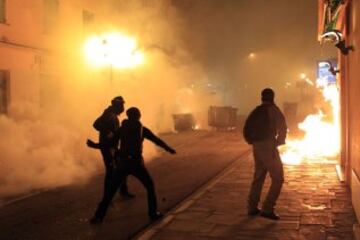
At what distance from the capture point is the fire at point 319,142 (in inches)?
485

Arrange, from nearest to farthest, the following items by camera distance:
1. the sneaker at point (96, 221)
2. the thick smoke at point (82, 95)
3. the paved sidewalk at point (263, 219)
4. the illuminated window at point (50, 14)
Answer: the paved sidewalk at point (263, 219) → the sneaker at point (96, 221) → the thick smoke at point (82, 95) → the illuminated window at point (50, 14)

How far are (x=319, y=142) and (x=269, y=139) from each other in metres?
10.4

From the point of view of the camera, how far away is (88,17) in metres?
18.4

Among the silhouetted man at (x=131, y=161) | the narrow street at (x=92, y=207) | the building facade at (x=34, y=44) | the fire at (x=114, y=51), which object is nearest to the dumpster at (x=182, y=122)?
the fire at (x=114, y=51)

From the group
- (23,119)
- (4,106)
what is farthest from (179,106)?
(23,119)

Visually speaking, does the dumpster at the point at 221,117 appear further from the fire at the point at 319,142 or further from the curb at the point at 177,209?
the curb at the point at 177,209

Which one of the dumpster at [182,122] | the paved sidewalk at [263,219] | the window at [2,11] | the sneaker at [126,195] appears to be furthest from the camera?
the dumpster at [182,122]

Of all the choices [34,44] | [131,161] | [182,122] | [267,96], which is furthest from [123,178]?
[182,122]

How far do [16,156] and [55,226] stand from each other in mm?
3996

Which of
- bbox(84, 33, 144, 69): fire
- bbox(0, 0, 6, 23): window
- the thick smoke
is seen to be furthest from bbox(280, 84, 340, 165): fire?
bbox(0, 0, 6, 23): window

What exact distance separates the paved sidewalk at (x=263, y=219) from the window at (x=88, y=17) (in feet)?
38.1

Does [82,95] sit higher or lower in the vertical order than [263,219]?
higher

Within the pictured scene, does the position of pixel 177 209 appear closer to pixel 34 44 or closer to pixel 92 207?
pixel 92 207

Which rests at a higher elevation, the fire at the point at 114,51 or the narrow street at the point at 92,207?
the fire at the point at 114,51
